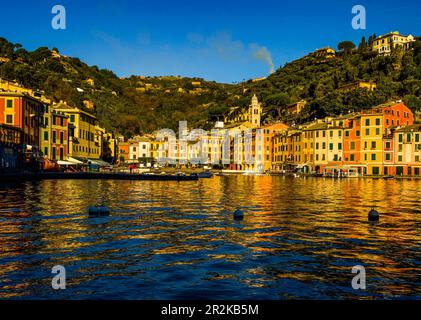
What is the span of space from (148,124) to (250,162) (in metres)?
81.9

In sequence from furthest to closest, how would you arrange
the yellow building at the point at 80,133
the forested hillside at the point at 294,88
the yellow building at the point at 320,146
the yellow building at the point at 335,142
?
the forested hillside at the point at 294,88, the yellow building at the point at 320,146, the yellow building at the point at 335,142, the yellow building at the point at 80,133

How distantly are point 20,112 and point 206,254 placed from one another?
211 ft

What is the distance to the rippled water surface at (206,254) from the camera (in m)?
12.1

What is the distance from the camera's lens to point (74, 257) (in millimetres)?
15625

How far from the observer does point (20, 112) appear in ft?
235

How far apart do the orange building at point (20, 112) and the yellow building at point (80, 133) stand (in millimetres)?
15212

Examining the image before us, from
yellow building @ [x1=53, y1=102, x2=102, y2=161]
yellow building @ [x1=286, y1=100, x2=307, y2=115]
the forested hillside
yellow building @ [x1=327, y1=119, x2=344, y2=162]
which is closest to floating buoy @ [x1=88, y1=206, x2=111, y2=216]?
yellow building @ [x1=53, y1=102, x2=102, y2=161]

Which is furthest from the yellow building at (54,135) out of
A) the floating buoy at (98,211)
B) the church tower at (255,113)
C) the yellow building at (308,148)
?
the church tower at (255,113)

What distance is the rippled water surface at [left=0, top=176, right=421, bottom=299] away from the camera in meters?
12.1

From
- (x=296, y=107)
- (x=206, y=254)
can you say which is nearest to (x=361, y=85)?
(x=296, y=107)

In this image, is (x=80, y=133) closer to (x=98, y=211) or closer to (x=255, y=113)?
(x=98, y=211)

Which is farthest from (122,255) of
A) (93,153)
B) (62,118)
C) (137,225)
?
(93,153)

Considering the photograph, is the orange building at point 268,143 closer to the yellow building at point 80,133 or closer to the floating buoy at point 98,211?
the yellow building at point 80,133

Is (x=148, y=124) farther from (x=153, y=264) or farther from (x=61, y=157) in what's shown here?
(x=153, y=264)
